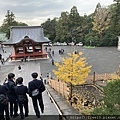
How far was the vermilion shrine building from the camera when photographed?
32281mm

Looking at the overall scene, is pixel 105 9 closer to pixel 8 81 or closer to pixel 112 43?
pixel 112 43

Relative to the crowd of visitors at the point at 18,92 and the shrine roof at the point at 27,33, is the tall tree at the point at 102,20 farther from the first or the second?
the crowd of visitors at the point at 18,92

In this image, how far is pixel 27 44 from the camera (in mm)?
32688

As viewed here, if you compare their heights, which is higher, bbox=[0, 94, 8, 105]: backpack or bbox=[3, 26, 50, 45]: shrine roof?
bbox=[3, 26, 50, 45]: shrine roof

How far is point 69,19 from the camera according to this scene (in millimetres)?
53969

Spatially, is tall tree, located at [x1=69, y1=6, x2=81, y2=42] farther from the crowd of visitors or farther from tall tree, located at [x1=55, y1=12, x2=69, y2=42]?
the crowd of visitors

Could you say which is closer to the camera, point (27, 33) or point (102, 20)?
point (27, 33)

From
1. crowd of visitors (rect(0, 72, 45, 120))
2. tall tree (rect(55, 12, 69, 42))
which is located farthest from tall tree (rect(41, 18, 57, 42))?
crowd of visitors (rect(0, 72, 45, 120))

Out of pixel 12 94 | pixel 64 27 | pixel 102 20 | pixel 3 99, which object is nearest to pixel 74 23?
pixel 64 27

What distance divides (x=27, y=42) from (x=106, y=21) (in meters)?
22.7

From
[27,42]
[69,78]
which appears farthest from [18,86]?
[27,42]

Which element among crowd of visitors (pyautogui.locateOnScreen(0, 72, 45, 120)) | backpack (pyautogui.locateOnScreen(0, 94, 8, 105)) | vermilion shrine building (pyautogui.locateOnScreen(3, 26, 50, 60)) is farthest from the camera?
vermilion shrine building (pyautogui.locateOnScreen(3, 26, 50, 60))

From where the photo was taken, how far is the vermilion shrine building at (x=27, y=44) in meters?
32.3

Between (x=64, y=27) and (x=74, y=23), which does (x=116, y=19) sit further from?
(x=64, y=27)
